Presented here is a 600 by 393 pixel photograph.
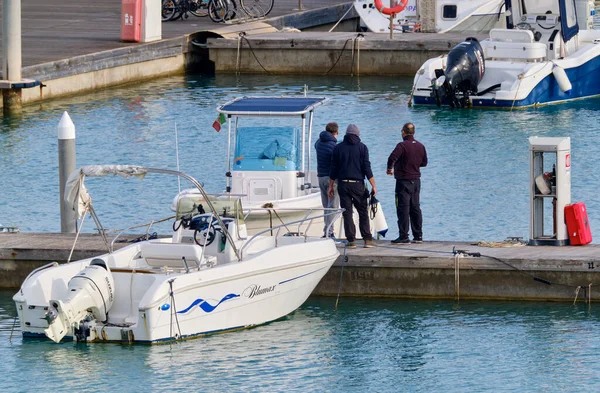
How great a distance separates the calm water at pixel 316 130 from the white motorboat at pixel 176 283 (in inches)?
186

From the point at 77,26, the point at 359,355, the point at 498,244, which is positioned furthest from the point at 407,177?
the point at 77,26

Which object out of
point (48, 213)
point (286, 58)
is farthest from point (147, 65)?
point (48, 213)

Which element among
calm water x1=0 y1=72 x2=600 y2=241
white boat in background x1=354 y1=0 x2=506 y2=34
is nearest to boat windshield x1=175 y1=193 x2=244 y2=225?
calm water x1=0 y1=72 x2=600 y2=241

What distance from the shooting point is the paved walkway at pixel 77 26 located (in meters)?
33.7

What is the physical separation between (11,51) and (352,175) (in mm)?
14656

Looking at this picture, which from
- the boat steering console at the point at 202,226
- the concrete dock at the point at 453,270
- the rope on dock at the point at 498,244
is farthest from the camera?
the rope on dock at the point at 498,244

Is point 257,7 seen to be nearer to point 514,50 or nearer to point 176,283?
point 514,50

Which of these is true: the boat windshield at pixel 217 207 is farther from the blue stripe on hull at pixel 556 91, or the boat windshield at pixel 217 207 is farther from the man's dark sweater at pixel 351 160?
the blue stripe on hull at pixel 556 91

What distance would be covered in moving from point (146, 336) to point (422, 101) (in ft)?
58.1

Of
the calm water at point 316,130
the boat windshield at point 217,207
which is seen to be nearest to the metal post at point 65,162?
the boat windshield at point 217,207

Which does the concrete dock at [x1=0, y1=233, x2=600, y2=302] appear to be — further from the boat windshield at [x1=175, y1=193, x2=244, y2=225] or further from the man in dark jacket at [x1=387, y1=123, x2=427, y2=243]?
the boat windshield at [x1=175, y1=193, x2=244, y2=225]

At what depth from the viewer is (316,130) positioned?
2716 cm

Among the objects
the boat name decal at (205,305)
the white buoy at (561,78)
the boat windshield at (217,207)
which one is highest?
the white buoy at (561,78)

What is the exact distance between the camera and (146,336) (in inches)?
530
